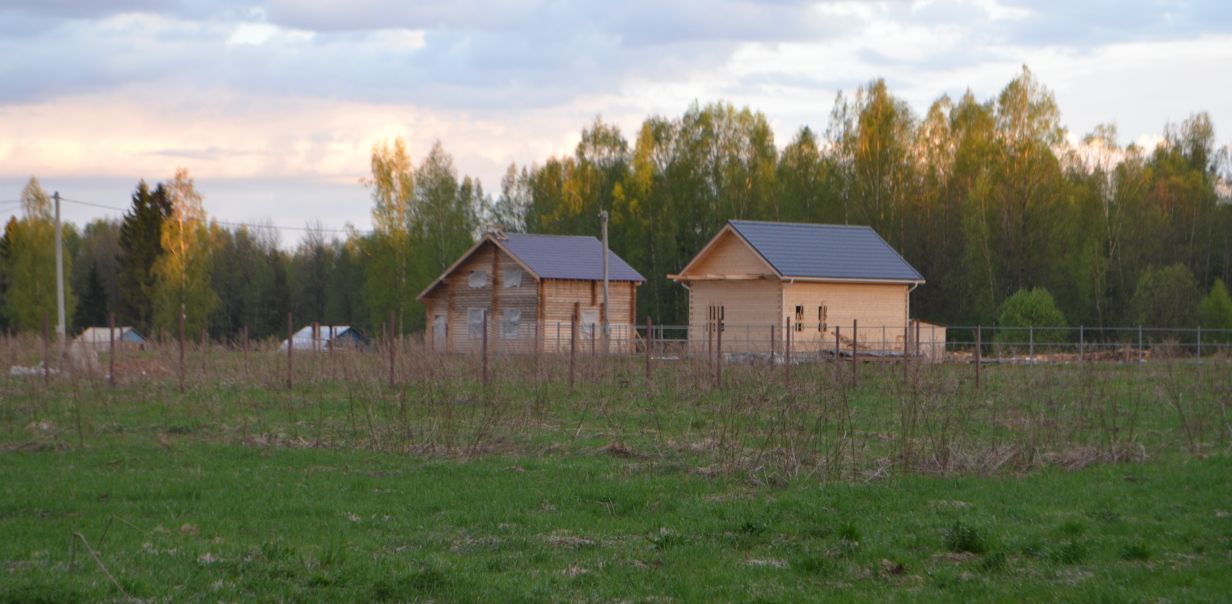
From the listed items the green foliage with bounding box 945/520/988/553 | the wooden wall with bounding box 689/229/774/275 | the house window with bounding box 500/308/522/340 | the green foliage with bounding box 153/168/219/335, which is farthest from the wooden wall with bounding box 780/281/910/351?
the green foliage with bounding box 153/168/219/335

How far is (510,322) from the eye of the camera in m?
49.6

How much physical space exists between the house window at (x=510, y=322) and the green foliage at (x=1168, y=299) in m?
25.3

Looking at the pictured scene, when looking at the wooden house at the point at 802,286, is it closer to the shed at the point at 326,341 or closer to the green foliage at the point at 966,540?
the shed at the point at 326,341

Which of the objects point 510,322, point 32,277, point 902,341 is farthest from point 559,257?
point 32,277

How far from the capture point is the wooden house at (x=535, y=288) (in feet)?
159

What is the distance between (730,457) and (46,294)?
211 feet

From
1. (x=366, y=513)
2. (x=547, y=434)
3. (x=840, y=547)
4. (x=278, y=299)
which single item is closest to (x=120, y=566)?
(x=366, y=513)

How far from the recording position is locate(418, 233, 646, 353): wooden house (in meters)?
48.5

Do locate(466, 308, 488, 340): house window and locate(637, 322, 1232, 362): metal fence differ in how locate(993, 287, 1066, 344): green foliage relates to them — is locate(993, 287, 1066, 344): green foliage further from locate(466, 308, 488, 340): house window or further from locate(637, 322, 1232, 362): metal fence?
locate(466, 308, 488, 340): house window

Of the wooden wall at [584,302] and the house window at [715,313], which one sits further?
the wooden wall at [584,302]

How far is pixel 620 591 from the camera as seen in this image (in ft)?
27.0

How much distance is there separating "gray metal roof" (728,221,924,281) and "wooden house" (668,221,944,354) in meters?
0.04

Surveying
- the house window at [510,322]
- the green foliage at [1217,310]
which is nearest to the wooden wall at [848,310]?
the green foliage at [1217,310]

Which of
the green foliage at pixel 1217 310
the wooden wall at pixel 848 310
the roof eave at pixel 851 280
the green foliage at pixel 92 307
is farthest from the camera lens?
the green foliage at pixel 92 307
